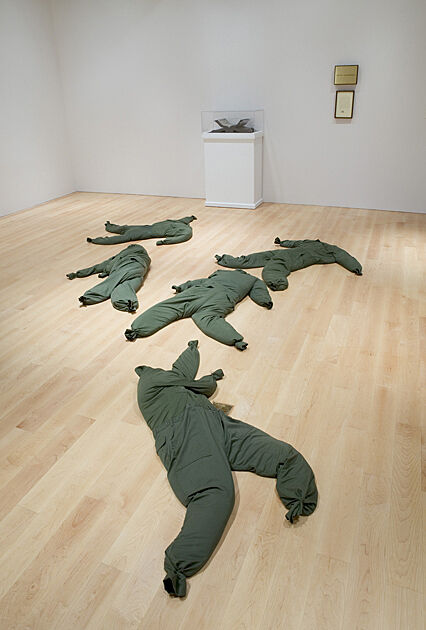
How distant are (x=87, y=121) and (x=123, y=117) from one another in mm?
683

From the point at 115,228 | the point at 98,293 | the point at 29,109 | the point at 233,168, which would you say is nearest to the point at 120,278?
the point at 98,293

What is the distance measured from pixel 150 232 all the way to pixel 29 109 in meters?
3.16

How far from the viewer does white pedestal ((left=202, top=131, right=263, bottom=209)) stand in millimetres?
6191

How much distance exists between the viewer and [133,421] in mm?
2473

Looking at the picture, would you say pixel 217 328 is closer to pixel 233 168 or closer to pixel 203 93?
pixel 233 168

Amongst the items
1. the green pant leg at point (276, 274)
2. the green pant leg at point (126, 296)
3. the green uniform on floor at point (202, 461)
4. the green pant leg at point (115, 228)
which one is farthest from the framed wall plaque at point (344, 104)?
the green uniform on floor at point (202, 461)

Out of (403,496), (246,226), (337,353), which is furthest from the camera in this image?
(246,226)

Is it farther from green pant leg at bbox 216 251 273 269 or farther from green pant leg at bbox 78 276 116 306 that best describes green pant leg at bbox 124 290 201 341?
green pant leg at bbox 216 251 273 269

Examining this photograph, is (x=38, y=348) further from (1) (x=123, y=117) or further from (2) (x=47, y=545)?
(1) (x=123, y=117)

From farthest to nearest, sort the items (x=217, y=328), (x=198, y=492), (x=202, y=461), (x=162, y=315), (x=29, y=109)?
(x=29, y=109) < (x=162, y=315) < (x=217, y=328) < (x=202, y=461) < (x=198, y=492)

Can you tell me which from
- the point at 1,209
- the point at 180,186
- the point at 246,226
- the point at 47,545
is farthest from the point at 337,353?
the point at 1,209

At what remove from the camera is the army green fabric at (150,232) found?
208 inches

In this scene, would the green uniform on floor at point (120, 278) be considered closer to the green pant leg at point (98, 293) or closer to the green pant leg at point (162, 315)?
the green pant leg at point (98, 293)

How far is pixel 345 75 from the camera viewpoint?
5.79 meters
